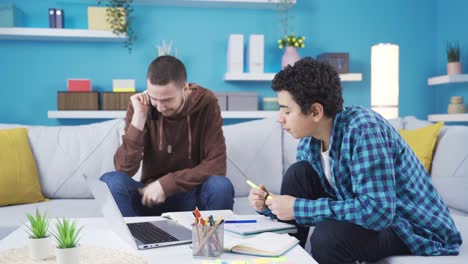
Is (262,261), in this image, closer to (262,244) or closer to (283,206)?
(262,244)

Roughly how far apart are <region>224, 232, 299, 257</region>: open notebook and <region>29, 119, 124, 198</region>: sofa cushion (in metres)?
1.51

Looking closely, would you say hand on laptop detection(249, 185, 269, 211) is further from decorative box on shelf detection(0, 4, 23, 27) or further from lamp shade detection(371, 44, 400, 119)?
A: decorative box on shelf detection(0, 4, 23, 27)

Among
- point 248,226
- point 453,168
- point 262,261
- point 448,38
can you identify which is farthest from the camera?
point 448,38

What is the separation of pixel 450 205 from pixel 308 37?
198 cm

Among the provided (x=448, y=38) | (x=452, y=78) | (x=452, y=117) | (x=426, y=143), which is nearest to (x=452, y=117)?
(x=452, y=117)

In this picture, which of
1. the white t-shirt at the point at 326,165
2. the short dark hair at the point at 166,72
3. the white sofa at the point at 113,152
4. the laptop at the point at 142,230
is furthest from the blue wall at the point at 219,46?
the laptop at the point at 142,230

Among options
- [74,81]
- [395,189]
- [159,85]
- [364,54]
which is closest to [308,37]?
[364,54]

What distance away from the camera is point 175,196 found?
85.4 inches

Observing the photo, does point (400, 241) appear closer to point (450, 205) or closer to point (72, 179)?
point (450, 205)

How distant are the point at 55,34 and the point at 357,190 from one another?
9.13 feet

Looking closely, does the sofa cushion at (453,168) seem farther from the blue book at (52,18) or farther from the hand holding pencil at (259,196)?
the blue book at (52,18)

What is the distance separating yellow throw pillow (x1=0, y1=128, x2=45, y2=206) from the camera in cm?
242

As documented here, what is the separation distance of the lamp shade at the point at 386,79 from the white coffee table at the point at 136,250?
2629 millimetres

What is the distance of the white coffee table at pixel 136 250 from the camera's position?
3.77 feet
